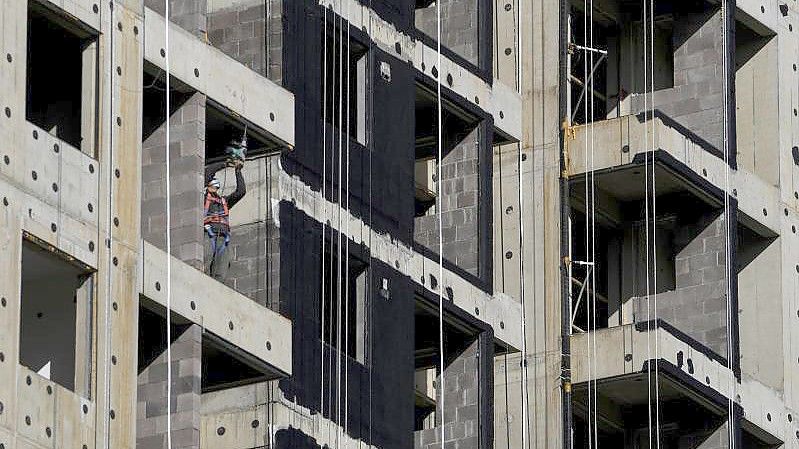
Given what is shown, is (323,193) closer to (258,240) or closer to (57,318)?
(258,240)

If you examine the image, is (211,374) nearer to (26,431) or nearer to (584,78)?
(26,431)

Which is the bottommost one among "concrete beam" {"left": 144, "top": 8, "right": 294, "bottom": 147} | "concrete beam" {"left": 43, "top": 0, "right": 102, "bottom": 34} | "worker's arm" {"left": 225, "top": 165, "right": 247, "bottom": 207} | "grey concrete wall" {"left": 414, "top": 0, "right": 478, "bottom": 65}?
"worker's arm" {"left": 225, "top": 165, "right": 247, "bottom": 207}

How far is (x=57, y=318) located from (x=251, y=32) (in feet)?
28.2

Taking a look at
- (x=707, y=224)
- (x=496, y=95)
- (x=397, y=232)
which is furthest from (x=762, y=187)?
(x=397, y=232)

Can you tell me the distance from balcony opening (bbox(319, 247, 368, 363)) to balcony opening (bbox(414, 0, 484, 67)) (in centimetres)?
822

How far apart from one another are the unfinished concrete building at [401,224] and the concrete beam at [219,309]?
53 millimetres

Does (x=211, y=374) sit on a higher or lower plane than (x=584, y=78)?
lower

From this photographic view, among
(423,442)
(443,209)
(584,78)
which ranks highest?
(584,78)

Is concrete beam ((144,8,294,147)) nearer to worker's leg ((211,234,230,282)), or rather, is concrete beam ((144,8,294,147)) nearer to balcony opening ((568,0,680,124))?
worker's leg ((211,234,230,282))

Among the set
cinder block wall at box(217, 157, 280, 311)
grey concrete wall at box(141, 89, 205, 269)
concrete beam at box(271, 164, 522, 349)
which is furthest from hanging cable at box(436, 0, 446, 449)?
grey concrete wall at box(141, 89, 205, 269)

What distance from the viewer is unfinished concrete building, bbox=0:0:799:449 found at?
175 ft

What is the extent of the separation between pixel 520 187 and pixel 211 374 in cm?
1337

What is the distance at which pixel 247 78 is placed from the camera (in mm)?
58562

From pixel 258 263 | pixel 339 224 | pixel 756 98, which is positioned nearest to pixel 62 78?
pixel 258 263
